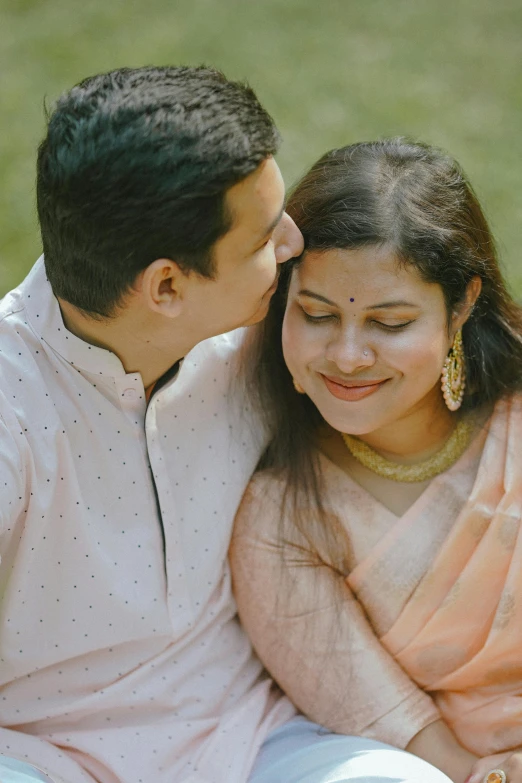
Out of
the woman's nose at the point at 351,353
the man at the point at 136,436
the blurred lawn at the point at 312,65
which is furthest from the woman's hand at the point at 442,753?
the blurred lawn at the point at 312,65

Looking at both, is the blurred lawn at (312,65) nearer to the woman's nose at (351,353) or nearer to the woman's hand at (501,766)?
the woman's nose at (351,353)

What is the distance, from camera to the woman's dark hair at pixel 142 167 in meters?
2.10

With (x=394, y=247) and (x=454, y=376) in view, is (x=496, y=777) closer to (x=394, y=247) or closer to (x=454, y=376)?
(x=454, y=376)

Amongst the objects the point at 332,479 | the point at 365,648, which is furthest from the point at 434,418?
the point at 365,648

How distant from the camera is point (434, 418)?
270cm

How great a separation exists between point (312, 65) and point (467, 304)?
384 cm

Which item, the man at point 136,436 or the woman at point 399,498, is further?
the woman at point 399,498

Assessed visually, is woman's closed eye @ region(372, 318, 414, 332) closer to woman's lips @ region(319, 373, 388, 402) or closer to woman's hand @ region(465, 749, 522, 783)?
woman's lips @ region(319, 373, 388, 402)

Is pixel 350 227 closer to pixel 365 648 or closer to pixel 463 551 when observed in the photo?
pixel 463 551

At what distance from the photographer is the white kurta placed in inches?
92.0

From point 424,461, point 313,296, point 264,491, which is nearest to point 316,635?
point 264,491

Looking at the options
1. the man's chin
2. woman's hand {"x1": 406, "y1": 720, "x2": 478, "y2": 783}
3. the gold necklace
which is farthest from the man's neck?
woman's hand {"x1": 406, "y1": 720, "x2": 478, "y2": 783}

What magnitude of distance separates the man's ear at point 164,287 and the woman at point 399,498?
0.29 metres

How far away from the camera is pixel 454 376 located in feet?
8.60
